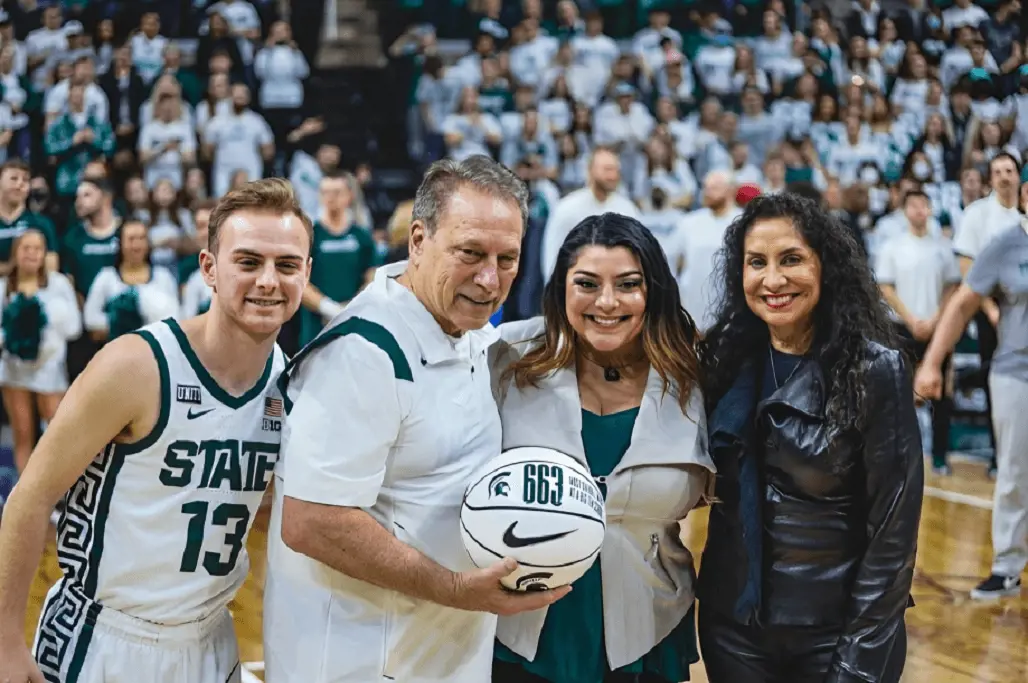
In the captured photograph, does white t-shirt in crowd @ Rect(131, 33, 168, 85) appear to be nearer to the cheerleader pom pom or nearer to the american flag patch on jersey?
the cheerleader pom pom

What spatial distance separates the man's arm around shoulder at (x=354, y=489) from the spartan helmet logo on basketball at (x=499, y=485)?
0.14 meters

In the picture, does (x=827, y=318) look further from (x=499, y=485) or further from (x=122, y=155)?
(x=122, y=155)

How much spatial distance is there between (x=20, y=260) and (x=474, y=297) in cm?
574

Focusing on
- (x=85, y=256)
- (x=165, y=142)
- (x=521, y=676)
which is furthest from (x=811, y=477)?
(x=165, y=142)

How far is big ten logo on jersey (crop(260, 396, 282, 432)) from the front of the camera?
2.68m

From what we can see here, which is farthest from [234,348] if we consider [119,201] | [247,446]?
[119,201]

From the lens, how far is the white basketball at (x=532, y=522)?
2.37 m

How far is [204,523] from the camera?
2.62m

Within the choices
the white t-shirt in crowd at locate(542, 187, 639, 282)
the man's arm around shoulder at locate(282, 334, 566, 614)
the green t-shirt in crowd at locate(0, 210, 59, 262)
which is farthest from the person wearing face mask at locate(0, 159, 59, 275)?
the man's arm around shoulder at locate(282, 334, 566, 614)

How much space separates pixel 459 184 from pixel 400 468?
0.59 m

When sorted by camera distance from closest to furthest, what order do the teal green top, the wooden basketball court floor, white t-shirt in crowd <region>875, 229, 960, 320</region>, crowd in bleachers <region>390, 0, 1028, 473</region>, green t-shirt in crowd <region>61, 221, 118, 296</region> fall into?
the teal green top, the wooden basketball court floor, green t-shirt in crowd <region>61, 221, 118, 296</region>, white t-shirt in crowd <region>875, 229, 960, 320</region>, crowd in bleachers <region>390, 0, 1028, 473</region>

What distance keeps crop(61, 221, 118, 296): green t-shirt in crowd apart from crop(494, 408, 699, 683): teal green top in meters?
6.30

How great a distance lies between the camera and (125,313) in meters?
7.46

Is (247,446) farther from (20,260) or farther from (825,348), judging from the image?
(20,260)
